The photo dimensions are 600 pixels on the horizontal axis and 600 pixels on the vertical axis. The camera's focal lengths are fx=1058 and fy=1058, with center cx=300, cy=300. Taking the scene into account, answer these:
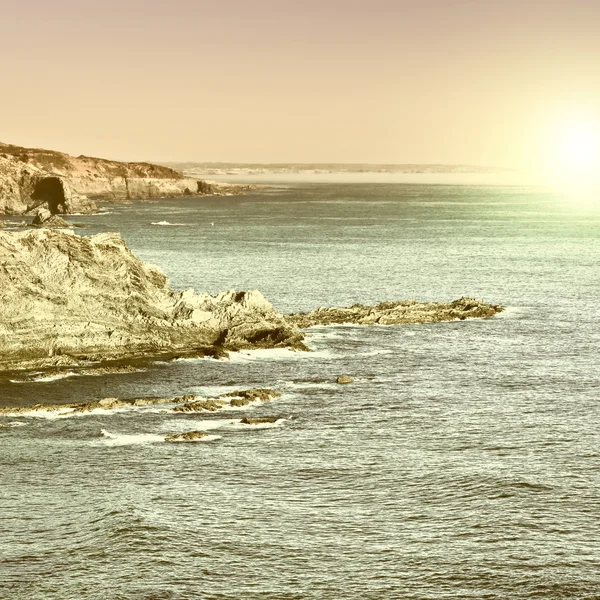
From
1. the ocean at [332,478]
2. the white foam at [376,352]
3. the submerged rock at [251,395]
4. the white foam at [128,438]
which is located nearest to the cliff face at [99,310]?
the ocean at [332,478]

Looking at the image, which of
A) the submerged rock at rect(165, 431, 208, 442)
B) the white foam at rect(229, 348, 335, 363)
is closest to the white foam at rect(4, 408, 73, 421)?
the submerged rock at rect(165, 431, 208, 442)

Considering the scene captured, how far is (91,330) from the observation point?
70688 mm

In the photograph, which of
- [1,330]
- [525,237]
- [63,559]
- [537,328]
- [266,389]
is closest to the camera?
[63,559]

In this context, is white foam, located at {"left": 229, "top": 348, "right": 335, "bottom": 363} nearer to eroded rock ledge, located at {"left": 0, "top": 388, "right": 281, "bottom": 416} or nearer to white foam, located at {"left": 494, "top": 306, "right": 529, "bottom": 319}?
eroded rock ledge, located at {"left": 0, "top": 388, "right": 281, "bottom": 416}

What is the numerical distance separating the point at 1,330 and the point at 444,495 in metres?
33.7

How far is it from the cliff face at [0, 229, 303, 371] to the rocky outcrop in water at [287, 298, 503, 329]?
7.64 meters

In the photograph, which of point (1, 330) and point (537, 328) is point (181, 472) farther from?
point (537, 328)

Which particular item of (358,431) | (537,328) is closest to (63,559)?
(358,431)

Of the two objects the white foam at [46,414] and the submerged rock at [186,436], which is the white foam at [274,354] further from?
the submerged rock at [186,436]

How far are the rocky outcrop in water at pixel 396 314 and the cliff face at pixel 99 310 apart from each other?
7641 mm

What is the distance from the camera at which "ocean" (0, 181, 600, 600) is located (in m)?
38.9

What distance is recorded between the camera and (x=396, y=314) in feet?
294

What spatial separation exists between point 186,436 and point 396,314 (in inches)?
1508

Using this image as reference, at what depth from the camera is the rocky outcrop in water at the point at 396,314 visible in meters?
87.2
